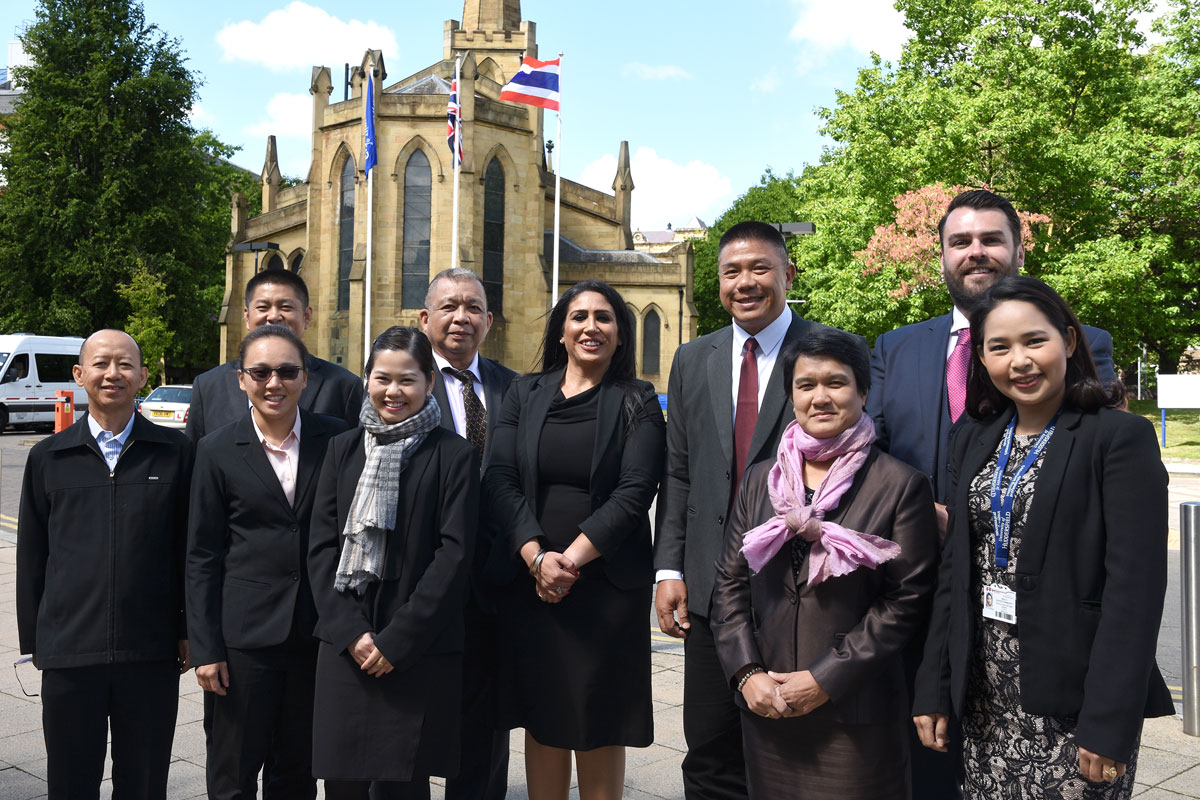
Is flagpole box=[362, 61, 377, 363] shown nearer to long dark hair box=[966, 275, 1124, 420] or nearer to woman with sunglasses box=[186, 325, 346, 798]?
woman with sunglasses box=[186, 325, 346, 798]

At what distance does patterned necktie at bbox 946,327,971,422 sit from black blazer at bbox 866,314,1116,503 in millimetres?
32

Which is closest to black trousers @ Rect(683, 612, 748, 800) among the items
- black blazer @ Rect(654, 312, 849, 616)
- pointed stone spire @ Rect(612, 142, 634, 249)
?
black blazer @ Rect(654, 312, 849, 616)

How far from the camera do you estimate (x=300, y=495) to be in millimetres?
3643

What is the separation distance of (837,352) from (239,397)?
2.64m

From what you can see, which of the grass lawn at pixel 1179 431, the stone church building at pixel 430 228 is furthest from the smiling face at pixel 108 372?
the stone church building at pixel 430 228

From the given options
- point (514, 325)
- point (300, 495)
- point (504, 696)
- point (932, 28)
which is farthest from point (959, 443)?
point (514, 325)

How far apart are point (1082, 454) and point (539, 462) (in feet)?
6.33

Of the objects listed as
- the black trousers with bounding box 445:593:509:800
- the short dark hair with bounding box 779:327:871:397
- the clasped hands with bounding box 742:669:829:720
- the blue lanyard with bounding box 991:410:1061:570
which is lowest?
the black trousers with bounding box 445:593:509:800

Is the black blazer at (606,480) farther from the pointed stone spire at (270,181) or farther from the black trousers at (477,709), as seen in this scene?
the pointed stone spire at (270,181)

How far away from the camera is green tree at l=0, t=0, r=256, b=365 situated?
3900cm

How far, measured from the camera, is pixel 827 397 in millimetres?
3008

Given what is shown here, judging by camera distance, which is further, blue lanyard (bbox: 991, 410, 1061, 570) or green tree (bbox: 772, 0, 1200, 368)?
green tree (bbox: 772, 0, 1200, 368)

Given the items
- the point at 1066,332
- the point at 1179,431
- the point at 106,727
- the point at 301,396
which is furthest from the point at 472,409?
the point at 1179,431

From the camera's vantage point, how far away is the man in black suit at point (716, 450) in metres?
3.55
